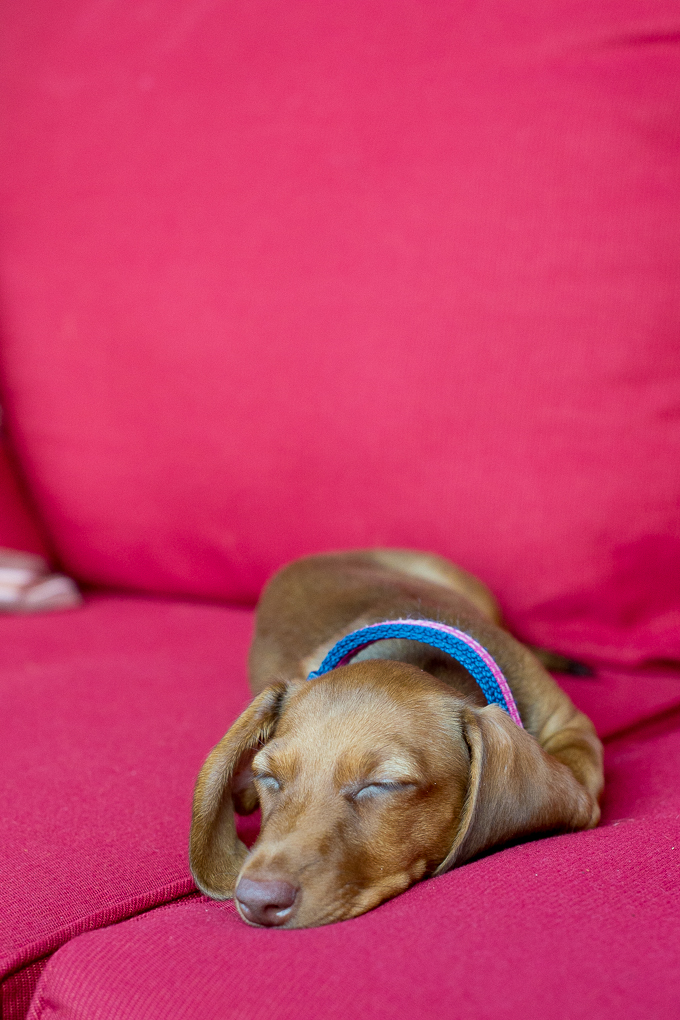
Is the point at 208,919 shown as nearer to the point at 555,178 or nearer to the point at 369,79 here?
the point at 555,178

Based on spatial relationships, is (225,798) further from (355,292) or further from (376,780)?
(355,292)

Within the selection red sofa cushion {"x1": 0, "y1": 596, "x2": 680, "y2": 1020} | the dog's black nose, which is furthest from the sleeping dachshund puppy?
red sofa cushion {"x1": 0, "y1": 596, "x2": 680, "y2": 1020}

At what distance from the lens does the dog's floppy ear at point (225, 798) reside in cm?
150

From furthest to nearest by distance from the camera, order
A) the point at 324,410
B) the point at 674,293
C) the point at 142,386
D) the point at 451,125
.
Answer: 1. the point at 142,386
2. the point at 324,410
3. the point at 451,125
4. the point at 674,293

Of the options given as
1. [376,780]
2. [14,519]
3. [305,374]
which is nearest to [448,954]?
[376,780]

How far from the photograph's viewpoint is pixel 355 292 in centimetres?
245

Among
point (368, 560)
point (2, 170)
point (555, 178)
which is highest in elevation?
point (2, 170)

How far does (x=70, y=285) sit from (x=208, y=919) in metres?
2.02

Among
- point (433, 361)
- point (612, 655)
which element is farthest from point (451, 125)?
point (612, 655)

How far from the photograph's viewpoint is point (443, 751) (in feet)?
5.30

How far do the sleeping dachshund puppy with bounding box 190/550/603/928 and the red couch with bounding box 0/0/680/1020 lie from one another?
8 centimetres

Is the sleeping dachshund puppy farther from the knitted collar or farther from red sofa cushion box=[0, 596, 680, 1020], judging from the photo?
red sofa cushion box=[0, 596, 680, 1020]

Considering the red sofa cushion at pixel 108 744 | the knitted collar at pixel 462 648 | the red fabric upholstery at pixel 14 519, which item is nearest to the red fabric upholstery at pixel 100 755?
the red sofa cushion at pixel 108 744

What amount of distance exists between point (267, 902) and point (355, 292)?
1502 millimetres
